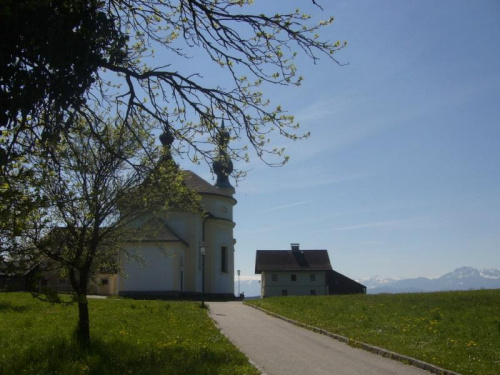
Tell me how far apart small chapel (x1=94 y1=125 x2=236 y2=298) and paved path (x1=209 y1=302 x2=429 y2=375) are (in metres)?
22.4

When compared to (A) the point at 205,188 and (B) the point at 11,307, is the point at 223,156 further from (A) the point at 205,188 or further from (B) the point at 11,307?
(A) the point at 205,188

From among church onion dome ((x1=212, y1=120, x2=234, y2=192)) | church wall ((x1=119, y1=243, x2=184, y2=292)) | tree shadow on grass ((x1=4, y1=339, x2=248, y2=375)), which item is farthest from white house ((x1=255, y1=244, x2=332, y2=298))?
church onion dome ((x1=212, y1=120, x2=234, y2=192))

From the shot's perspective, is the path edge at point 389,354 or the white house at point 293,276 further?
the white house at point 293,276

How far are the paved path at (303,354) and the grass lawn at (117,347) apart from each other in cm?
63

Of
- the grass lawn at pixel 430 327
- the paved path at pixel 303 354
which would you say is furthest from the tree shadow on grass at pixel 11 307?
the grass lawn at pixel 430 327

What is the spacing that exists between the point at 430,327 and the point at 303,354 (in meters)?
5.54

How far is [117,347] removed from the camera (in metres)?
13.5

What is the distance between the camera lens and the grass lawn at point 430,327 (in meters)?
12.3

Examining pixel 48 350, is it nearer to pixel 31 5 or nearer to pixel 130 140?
pixel 130 140

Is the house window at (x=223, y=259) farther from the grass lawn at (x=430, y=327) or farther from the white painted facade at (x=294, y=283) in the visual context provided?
the grass lawn at (x=430, y=327)

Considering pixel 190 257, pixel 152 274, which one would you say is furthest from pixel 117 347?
pixel 190 257

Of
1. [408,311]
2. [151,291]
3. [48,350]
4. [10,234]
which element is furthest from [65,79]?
[151,291]

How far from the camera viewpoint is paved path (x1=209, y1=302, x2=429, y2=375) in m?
11.5

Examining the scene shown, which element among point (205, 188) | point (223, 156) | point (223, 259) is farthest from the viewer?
point (223, 259)
